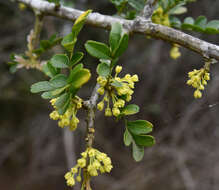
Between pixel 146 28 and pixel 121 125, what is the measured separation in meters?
3.74

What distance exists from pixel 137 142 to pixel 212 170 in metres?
3.59

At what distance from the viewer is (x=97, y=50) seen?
2.28ft

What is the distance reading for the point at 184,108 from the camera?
346 centimetres

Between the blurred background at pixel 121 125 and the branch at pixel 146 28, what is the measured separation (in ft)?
5.65

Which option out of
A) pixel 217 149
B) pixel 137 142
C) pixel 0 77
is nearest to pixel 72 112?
pixel 137 142

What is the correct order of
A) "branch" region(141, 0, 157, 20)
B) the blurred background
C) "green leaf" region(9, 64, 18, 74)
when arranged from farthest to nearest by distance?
the blurred background < "green leaf" region(9, 64, 18, 74) < "branch" region(141, 0, 157, 20)

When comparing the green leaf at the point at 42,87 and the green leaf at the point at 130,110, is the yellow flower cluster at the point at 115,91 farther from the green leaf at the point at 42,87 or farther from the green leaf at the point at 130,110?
the green leaf at the point at 42,87

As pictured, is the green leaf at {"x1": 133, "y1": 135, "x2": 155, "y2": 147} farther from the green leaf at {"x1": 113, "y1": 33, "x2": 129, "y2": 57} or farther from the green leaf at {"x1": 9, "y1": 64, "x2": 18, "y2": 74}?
the green leaf at {"x1": 9, "y1": 64, "x2": 18, "y2": 74}

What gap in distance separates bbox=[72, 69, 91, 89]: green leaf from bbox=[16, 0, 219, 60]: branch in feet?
1.44

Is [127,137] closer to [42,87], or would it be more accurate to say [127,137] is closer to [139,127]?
[139,127]

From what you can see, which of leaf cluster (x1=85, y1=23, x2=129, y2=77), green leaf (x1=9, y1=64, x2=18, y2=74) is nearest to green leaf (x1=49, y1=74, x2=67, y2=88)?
leaf cluster (x1=85, y1=23, x2=129, y2=77)

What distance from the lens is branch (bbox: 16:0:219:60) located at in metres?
0.80

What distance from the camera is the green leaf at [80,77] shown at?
0.59 meters

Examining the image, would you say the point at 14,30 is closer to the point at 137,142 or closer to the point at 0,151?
the point at 0,151
